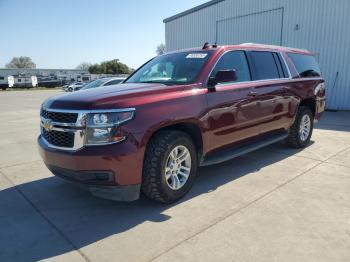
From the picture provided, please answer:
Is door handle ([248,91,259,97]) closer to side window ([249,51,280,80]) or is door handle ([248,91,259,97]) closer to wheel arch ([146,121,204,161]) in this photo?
side window ([249,51,280,80])

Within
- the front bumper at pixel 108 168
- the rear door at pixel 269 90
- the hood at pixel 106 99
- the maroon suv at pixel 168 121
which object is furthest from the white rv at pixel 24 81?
the front bumper at pixel 108 168

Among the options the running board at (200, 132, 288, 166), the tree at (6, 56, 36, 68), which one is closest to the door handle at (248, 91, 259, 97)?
the running board at (200, 132, 288, 166)

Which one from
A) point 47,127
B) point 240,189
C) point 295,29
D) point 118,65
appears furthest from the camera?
point 118,65

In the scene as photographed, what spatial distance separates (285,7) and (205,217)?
13584 mm

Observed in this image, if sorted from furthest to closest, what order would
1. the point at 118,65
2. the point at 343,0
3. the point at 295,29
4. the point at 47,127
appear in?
the point at 118,65 < the point at 295,29 < the point at 343,0 < the point at 47,127

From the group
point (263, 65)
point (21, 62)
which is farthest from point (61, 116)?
point (21, 62)

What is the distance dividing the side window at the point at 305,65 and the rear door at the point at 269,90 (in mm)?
557

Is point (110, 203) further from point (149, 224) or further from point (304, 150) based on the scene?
point (304, 150)

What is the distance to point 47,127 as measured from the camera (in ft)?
12.3

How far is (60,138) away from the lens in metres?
3.56

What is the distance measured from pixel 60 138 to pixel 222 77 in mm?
2139

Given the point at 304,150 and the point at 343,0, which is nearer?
the point at 304,150

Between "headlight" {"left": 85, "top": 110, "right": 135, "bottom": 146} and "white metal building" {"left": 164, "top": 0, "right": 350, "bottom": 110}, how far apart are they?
12.6 metres

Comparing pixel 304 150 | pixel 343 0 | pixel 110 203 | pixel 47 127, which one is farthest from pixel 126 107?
pixel 343 0
